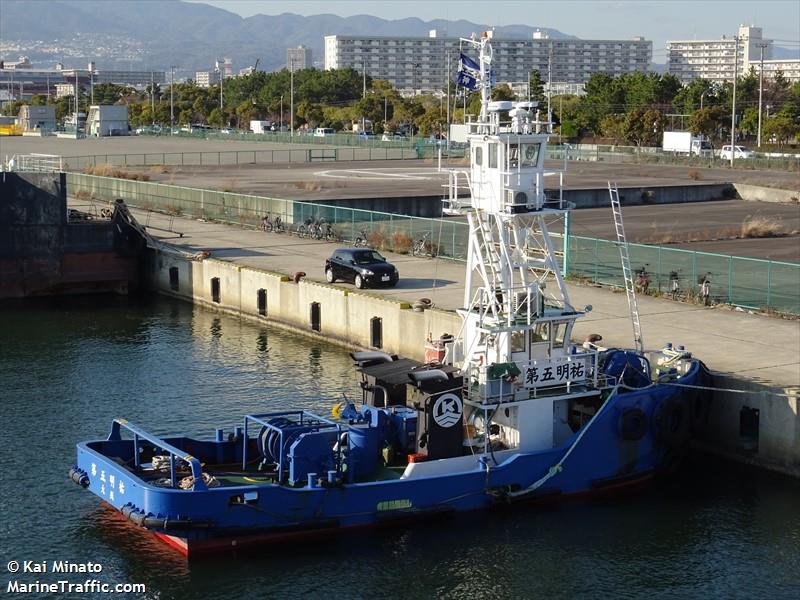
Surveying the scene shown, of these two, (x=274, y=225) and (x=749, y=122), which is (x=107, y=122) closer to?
(x=749, y=122)

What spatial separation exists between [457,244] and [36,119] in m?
151

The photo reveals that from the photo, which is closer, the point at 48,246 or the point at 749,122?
the point at 48,246

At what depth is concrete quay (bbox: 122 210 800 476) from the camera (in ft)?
99.6

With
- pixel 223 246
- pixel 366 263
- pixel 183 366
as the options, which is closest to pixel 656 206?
pixel 223 246

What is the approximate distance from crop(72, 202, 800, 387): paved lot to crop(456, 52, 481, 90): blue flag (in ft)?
33.6

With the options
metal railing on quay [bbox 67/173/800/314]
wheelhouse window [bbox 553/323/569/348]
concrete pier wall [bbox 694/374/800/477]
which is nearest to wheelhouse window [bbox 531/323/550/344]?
wheelhouse window [bbox 553/323/569/348]

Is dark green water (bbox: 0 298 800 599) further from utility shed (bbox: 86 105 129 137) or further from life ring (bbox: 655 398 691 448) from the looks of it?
utility shed (bbox: 86 105 129 137)

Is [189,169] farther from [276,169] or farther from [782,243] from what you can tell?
[782,243]

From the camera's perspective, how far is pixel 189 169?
10731 cm

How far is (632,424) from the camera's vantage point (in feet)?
93.0

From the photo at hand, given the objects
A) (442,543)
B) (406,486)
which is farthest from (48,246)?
(442,543)

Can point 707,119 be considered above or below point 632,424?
above

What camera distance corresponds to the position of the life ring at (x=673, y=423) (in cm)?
2905

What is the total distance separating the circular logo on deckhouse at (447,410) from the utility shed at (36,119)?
16870cm
